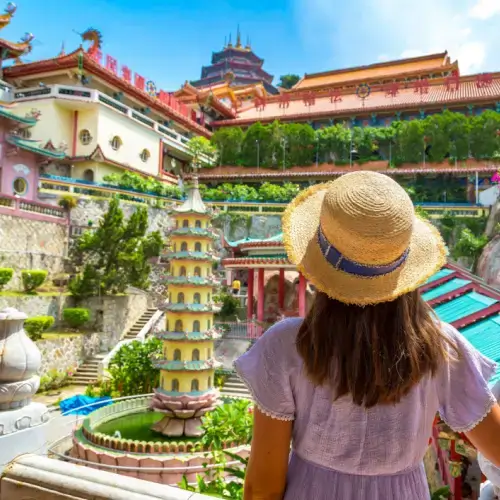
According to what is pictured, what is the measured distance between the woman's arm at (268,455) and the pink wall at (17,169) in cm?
1982

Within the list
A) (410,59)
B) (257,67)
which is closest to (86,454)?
(410,59)

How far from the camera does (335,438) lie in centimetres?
132

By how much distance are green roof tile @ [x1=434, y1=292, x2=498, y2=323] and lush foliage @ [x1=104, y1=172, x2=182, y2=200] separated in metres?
20.7

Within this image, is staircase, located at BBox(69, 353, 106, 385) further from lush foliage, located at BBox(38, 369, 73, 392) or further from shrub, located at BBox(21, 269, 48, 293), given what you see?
shrub, located at BBox(21, 269, 48, 293)

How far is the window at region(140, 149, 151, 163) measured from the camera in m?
29.6

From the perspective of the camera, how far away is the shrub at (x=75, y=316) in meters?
16.8

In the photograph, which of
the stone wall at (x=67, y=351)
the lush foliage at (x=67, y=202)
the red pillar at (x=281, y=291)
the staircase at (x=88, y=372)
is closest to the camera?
the stone wall at (x=67, y=351)

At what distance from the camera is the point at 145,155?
98.1ft

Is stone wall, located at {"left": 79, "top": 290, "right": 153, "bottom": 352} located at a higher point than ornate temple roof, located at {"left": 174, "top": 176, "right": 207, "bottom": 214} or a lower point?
lower

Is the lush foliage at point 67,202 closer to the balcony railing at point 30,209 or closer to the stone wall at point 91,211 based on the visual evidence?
the balcony railing at point 30,209

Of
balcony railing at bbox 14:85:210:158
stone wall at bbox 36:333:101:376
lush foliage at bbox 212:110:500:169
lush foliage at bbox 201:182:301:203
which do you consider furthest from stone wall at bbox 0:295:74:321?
lush foliage at bbox 212:110:500:169

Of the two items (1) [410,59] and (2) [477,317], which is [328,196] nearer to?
(2) [477,317]

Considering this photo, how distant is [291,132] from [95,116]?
12.6m

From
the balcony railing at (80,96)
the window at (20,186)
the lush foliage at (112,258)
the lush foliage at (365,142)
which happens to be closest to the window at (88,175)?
the balcony railing at (80,96)
